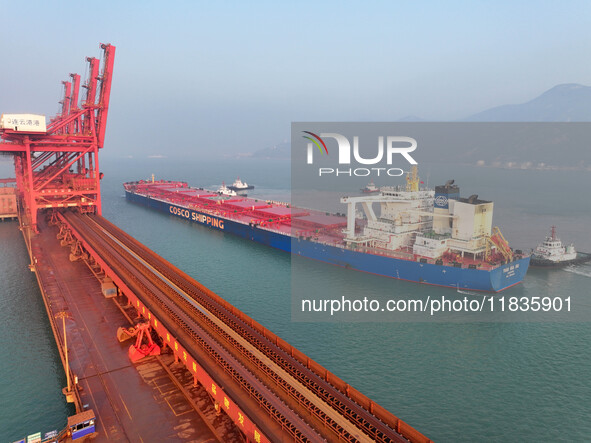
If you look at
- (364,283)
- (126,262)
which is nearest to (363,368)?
Result: (364,283)

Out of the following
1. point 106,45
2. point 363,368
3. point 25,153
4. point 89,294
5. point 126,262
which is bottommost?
point 363,368

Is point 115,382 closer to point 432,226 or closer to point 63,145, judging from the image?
point 432,226

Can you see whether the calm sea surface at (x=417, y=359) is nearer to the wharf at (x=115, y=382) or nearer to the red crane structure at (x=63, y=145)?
the wharf at (x=115, y=382)

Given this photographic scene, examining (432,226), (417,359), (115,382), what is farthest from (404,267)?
(115,382)

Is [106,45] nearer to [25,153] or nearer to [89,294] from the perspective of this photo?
[25,153]

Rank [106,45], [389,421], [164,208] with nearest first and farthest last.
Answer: [389,421], [106,45], [164,208]
